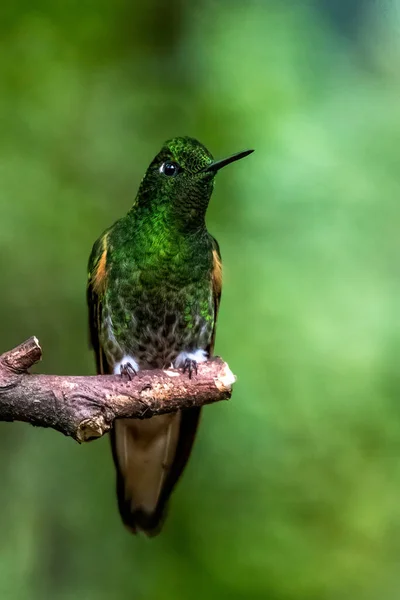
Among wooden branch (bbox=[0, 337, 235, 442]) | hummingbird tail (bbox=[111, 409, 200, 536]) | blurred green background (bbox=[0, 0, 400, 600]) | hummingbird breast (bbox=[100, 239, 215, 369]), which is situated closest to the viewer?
wooden branch (bbox=[0, 337, 235, 442])

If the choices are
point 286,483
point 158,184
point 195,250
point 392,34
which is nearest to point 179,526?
point 286,483

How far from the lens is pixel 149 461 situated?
295 cm

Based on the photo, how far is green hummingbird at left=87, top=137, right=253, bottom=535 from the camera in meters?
2.38

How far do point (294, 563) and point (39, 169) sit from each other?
219 centimetres

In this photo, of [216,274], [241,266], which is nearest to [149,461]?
[216,274]

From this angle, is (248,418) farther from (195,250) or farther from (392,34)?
(392,34)

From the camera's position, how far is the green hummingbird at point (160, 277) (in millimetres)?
2381

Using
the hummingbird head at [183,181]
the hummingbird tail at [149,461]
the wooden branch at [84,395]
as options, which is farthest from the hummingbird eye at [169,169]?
the hummingbird tail at [149,461]

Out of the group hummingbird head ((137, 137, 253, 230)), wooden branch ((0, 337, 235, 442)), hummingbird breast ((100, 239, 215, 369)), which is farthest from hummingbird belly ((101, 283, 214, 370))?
wooden branch ((0, 337, 235, 442))

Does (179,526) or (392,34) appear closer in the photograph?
(179,526)

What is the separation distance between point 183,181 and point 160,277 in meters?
0.33

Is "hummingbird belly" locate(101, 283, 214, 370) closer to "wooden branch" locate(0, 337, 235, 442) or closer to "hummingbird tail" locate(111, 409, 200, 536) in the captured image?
"hummingbird tail" locate(111, 409, 200, 536)

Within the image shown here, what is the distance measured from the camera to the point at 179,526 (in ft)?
10.9

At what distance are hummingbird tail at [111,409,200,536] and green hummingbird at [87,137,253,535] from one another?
0.01m
